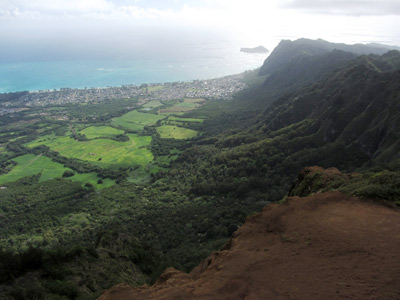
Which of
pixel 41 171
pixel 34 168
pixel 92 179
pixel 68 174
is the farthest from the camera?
pixel 34 168

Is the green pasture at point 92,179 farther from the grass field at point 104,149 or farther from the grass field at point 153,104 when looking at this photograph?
the grass field at point 153,104

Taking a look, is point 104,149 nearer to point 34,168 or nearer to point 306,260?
point 34,168

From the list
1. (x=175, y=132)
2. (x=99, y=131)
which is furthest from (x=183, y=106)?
(x=99, y=131)

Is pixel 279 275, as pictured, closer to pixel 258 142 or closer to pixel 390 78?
pixel 390 78

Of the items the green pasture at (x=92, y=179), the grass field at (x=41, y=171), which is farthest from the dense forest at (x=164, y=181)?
the grass field at (x=41, y=171)

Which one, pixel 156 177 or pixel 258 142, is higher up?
pixel 258 142

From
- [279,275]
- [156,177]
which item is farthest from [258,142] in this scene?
[279,275]
